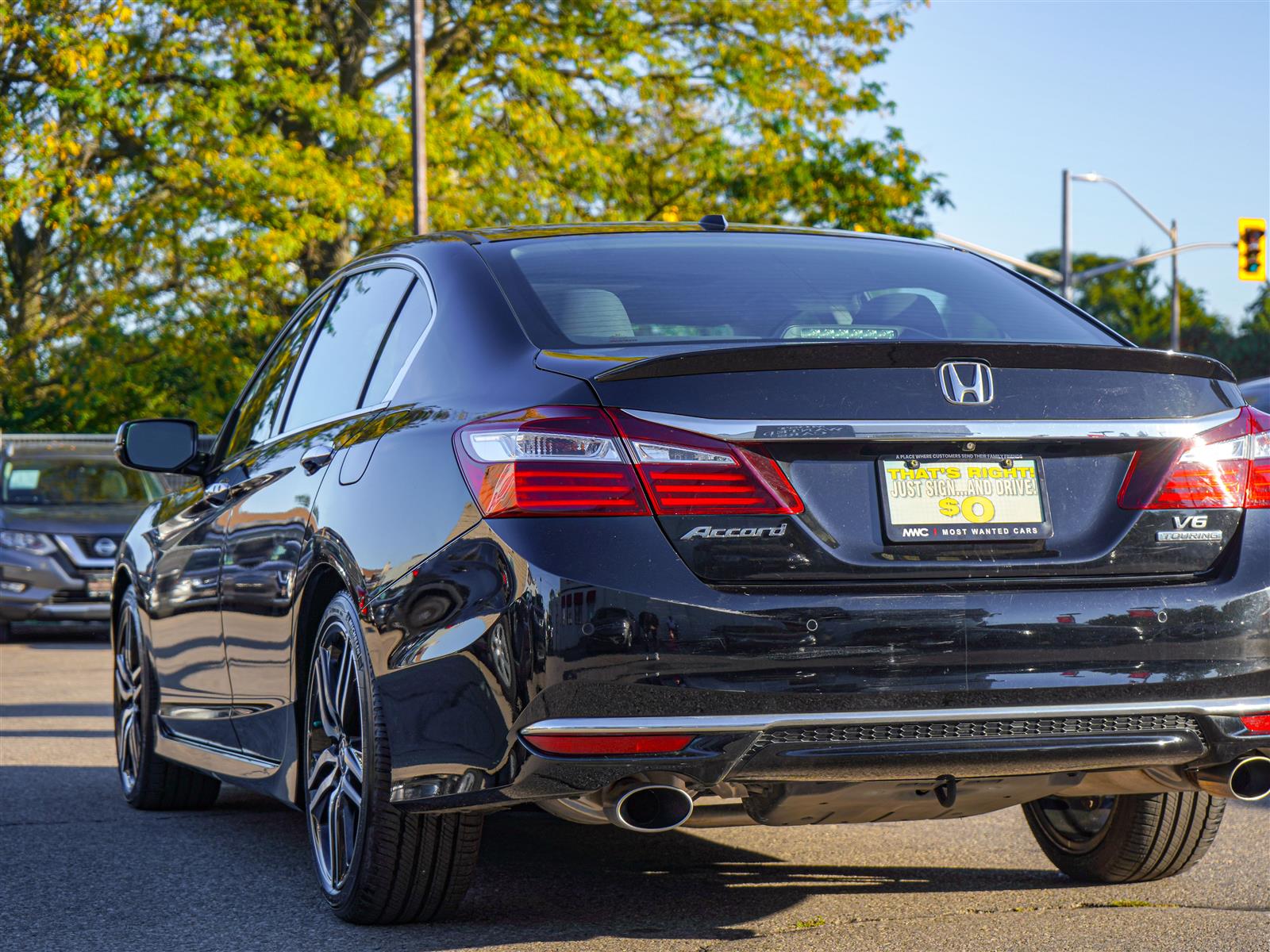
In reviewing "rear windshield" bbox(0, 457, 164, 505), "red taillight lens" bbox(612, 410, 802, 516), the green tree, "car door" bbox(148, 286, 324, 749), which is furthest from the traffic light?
the green tree

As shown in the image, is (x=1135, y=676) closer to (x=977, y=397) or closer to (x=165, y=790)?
(x=977, y=397)

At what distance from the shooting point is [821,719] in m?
3.51

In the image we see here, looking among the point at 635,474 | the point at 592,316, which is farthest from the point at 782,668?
the point at 592,316

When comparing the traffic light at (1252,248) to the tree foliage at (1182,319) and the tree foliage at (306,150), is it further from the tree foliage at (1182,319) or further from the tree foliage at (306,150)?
the tree foliage at (1182,319)

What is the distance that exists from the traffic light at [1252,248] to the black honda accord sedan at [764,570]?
29.2 meters

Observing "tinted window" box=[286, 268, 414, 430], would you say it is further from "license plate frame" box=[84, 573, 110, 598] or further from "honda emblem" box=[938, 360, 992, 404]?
"license plate frame" box=[84, 573, 110, 598]

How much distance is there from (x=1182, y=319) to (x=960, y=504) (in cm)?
7694

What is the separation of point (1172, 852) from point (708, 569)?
194 centimetres

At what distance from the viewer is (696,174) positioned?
27406 mm

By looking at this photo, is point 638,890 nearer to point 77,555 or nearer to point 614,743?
point 614,743

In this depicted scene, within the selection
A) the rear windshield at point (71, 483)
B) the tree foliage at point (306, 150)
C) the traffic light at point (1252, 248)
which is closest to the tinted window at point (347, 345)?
the rear windshield at point (71, 483)

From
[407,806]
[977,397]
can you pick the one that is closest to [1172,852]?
[977,397]

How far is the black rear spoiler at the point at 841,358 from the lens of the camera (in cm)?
364

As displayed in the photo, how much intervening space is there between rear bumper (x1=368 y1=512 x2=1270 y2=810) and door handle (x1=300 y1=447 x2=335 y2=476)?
0.88 m
